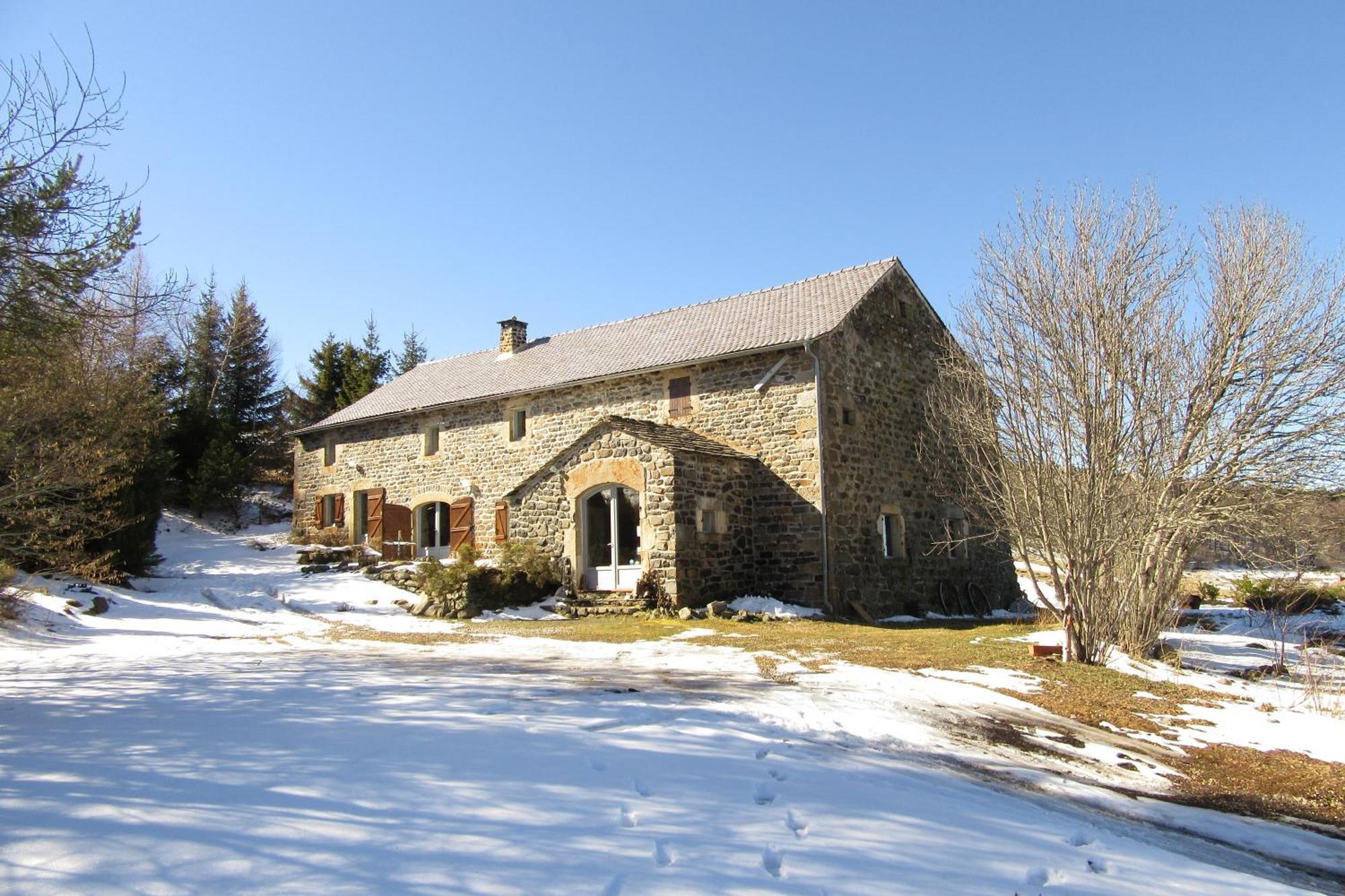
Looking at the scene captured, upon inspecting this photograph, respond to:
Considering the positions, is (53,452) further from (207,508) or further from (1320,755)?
(207,508)

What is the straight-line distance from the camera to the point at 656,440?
1442 centimetres

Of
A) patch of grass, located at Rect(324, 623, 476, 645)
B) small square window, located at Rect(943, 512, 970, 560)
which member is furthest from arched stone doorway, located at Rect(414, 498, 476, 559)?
small square window, located at Rect(943, 512, 970, 560)

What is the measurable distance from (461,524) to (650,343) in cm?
650

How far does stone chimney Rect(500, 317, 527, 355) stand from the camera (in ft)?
76.7

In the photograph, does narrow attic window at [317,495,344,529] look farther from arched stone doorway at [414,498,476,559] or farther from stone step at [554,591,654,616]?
stone step at [554,591,654,616]

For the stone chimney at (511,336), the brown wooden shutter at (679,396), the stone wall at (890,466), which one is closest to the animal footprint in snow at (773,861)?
the stone wall at (890,466)

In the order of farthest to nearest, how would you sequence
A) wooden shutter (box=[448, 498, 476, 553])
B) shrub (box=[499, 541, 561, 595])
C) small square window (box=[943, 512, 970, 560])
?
wooden shutter (box=[448, 498, 476, 553]) → small square window (box=[943, 512, 970, 560]) → shrub (box=[499, 541, 561, 595])

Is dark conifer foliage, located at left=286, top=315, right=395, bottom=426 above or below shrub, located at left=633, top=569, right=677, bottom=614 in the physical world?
above

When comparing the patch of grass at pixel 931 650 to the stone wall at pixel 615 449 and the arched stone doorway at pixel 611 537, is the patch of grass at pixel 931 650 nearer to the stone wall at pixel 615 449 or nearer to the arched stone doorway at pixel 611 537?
the arched stone doorway at pixel 611 537

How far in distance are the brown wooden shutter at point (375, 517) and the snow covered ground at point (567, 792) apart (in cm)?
1429

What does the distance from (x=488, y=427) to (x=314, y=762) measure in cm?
1646

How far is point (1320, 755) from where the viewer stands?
6.63 meters

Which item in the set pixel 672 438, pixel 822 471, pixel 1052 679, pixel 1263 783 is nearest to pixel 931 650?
pixel 1052 679

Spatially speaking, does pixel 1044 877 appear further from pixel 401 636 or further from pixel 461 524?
pixel 461 524
